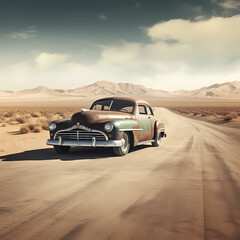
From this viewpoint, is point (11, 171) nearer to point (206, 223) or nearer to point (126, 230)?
point (126, 230)

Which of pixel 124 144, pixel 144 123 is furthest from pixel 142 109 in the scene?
pixel 124 144

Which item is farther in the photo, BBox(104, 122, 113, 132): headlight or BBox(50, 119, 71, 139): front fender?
BBox(50, 119, 71, 139): front fender

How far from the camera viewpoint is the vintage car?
7805 mm

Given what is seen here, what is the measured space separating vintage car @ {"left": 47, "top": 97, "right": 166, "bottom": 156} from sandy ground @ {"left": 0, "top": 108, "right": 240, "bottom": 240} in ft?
1.95

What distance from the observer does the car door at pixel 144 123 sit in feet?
30.5

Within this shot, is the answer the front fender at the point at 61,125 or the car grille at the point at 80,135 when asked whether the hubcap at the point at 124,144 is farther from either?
the front fender at the point at 61,125

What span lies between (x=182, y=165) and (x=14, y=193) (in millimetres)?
4069

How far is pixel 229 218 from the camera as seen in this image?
3.57 m

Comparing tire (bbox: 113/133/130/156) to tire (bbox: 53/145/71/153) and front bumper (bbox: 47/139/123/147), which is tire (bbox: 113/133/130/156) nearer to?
front bumper (bbox: 47/139/123/147)

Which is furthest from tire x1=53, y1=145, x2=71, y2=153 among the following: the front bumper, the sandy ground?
the sandy ground

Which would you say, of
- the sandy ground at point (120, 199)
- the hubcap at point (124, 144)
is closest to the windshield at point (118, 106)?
the hubcap at point (124, 144)

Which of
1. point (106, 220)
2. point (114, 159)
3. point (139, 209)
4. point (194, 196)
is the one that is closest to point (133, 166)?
point (114, 159)

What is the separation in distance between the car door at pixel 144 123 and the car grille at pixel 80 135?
1768mm

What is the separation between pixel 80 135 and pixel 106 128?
84 centimetres
